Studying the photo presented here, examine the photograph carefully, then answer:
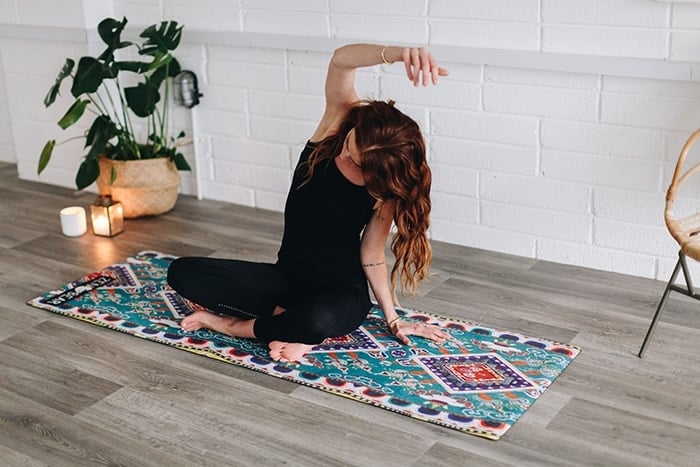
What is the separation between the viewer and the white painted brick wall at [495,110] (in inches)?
121

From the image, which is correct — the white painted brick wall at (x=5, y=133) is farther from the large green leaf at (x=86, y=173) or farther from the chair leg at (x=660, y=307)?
the chair leg at (x=660, y=307)

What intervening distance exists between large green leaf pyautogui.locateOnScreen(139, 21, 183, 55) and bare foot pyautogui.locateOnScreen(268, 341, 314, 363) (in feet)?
4.95

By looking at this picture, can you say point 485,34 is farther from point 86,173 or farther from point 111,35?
point 86,173

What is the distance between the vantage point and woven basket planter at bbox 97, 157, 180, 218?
12.6 ft

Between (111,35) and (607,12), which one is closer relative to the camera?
(607,12)

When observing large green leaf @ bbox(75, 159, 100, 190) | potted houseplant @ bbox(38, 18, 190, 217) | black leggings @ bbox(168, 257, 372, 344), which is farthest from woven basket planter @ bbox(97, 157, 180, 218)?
black leggings @ bbox(168, 257, 372, 344)

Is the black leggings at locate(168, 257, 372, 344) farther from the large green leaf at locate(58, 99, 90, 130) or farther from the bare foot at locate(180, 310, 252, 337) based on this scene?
the large green leaf at locate(58, 99, 90, 130)

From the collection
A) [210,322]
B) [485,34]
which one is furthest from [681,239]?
[210,322]

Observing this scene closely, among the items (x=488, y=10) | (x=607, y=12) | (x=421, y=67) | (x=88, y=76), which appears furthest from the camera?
(x=88, y=76)

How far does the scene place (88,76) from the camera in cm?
360

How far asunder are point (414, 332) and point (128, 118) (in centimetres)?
199

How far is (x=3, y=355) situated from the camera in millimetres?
2762

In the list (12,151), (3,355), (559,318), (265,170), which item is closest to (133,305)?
(3,355)

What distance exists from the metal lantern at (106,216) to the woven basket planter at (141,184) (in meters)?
0.13
